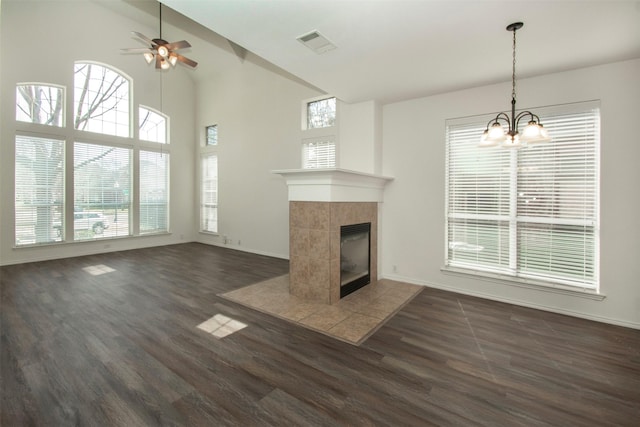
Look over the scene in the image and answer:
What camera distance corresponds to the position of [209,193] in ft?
26.8

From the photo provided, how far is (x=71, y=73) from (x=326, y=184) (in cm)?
654

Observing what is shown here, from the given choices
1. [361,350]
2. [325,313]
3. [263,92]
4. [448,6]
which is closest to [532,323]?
[361,350]

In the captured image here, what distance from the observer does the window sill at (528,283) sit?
11.0 feet

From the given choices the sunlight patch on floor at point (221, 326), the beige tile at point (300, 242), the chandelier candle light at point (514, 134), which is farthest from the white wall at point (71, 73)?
the chandelier candle light at point (514, 134)

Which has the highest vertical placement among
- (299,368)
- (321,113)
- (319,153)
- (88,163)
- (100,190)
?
(321,113)

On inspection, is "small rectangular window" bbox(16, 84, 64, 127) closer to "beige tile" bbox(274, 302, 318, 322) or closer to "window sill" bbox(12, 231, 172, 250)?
"window sill" bbox(12, 231, 172, 250)

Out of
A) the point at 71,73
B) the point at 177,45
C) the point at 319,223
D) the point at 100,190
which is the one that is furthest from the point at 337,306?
the point at 71,73

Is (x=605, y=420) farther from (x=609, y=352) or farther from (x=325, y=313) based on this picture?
(x=325, y=313)

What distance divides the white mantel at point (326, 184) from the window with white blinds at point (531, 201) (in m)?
1.37

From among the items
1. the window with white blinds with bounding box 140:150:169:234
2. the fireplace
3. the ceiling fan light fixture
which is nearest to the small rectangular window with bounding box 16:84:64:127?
the window with white blinds with bounding box 140:150:169:234

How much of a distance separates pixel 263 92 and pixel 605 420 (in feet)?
23.4

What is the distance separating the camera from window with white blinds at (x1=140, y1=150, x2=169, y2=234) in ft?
24.5

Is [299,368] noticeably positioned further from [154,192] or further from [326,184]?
[154,192]

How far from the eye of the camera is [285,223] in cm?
630
